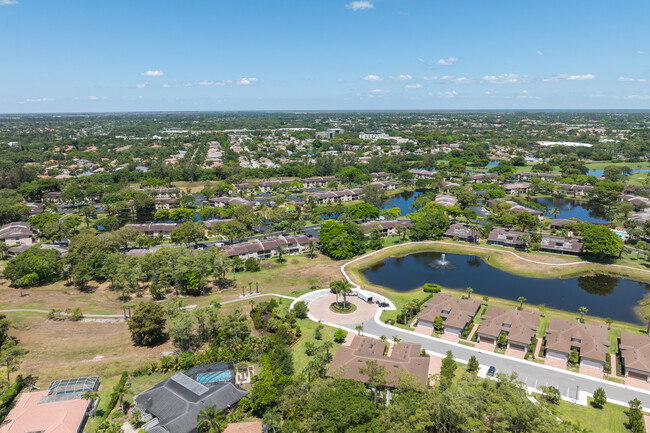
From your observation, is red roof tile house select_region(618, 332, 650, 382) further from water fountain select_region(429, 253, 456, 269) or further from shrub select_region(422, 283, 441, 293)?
water fountain select_region(429, 253, 456, 269)

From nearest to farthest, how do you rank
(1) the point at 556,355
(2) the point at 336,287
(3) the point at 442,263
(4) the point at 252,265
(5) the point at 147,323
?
(1) the point at 556,355 < (5) the point at 147,323 < (2) the point at 336,287 < (4) the point at 252,265 < (3) the point at 442,263

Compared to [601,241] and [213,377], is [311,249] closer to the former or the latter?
[213,377]

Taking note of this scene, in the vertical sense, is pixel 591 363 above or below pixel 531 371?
above

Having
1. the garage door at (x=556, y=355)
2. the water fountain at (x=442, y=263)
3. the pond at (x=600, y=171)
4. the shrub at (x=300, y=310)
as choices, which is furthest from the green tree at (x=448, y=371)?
the pond at (x=600, y=171)

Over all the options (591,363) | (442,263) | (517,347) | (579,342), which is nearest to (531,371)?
(517,347)

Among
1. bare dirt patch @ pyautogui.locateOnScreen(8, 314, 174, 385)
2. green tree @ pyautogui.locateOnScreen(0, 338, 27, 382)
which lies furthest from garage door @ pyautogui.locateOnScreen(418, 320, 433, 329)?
green tree @ pyautogui.locateOnScreen(0, 338, 27, 382)
